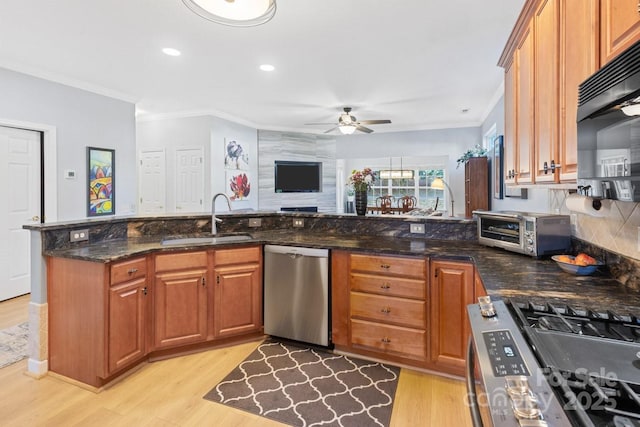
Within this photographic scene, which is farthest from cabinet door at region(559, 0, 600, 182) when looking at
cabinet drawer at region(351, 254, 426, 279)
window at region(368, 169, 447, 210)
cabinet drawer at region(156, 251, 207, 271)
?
window at region(368, 169, 447, 210)

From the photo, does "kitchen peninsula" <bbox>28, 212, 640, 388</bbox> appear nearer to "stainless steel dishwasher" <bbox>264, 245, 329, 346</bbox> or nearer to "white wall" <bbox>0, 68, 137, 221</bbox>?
"stainless steel dishwasher" <bbox>264, 245, 329, 346</bbox>

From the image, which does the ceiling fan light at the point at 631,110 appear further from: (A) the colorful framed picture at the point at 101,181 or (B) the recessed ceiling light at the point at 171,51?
(A) the colorful framed picture at the point at 101,181

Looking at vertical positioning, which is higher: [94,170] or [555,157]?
[94,170]

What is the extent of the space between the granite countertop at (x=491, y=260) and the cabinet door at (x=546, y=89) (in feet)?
1.63

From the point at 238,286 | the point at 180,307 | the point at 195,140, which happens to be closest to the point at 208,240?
the point at 238,286

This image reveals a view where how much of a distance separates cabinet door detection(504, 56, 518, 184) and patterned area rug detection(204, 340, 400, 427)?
170 cm

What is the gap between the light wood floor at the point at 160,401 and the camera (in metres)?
1.81

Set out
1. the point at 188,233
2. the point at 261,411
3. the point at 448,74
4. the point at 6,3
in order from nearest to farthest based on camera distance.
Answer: the point at 261,411 → the point at 6,3 → the point at 188,233 → the point at 448,74

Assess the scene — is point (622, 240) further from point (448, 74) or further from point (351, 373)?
point (448, 74)

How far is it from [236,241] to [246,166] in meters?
4.22

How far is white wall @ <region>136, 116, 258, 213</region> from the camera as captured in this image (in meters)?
5.52

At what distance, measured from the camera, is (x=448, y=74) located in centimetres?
389

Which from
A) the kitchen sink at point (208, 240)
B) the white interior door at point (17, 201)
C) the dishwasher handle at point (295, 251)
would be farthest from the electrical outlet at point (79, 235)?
the white interior door at point (17, 201)

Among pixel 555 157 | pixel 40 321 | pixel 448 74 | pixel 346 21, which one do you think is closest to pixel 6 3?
pixel 40 321
